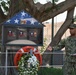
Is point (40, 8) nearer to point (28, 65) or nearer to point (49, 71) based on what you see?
point (49, 71)

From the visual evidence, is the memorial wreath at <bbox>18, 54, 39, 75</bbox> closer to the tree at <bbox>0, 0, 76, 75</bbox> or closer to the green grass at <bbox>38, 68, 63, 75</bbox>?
the green grass at <bbox>38, 68, 63, 75</bbox>

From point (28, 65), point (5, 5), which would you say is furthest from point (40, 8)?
point (28, 65)

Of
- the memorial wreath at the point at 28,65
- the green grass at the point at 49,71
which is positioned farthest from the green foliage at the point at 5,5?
the memorial wreath at the point at 28,65

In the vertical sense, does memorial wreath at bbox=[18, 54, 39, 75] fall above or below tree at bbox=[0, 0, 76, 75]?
below

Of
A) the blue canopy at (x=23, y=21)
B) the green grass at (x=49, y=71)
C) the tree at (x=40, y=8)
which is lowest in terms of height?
the green grass at (x=49, y=71)

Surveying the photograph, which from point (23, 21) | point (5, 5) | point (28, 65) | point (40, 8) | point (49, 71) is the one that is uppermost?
point (5, 5)

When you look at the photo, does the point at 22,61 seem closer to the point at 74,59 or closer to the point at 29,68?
the point at 29,68

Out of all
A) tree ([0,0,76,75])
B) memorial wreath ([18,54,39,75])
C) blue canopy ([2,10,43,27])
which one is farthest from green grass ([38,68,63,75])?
memorial wreath ([18,54,39,75])

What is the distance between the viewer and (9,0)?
43.1 ft

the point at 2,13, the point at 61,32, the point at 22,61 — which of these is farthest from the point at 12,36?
the point at 61,32

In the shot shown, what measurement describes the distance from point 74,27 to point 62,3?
548cm

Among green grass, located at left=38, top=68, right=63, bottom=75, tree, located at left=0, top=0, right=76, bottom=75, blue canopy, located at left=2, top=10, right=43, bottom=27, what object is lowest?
green grass, located at left=38, top=68, right=63, bottom=75

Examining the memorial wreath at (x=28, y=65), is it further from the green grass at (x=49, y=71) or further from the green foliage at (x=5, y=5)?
the green foliage at (x=5, y=5)

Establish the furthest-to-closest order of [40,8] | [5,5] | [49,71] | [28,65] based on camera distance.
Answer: [5,5] < [40,8] < [49,71] < [28,65]
